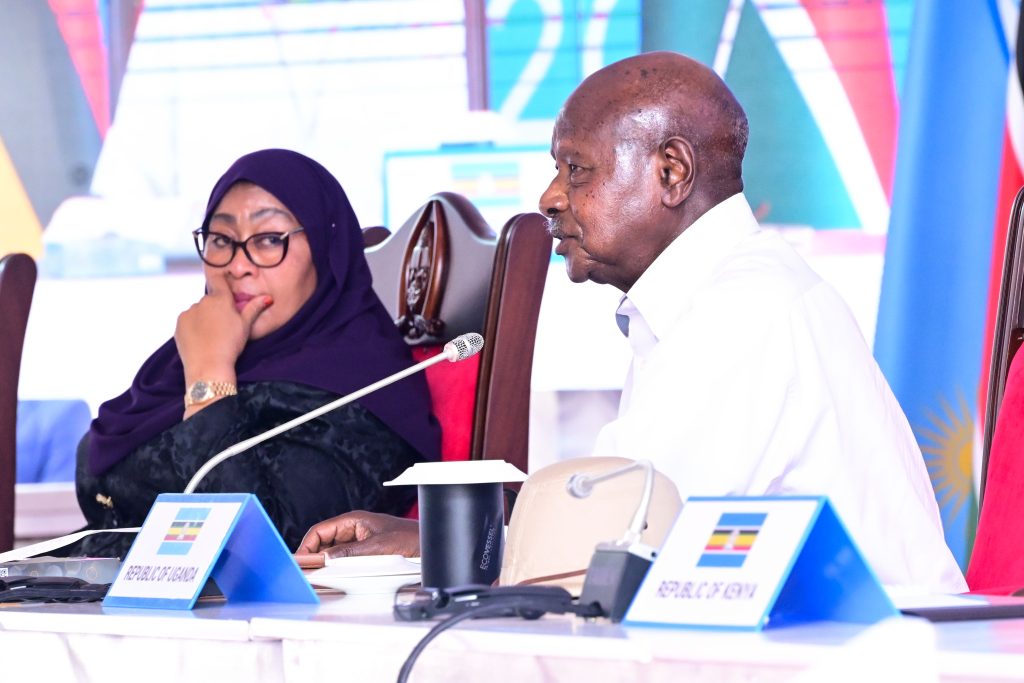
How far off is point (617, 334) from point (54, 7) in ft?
6.61

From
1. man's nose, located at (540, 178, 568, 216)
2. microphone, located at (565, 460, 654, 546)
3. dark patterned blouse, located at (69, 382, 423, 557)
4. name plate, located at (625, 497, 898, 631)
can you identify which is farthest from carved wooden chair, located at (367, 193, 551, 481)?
name plate, located at (625, 497, 898, 631)

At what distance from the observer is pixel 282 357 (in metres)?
2.29

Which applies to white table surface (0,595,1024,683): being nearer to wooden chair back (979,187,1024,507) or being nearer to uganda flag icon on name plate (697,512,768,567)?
uganda flag icon on name plate (697,512,768,567)

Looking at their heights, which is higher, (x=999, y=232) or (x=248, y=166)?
(x=248, y=166)

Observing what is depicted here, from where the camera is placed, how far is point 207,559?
1.12m

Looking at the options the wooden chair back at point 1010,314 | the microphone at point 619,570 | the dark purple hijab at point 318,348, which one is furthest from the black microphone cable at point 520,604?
the dark purple hijab at point 318,348

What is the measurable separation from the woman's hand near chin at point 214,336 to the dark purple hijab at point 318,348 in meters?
0.05

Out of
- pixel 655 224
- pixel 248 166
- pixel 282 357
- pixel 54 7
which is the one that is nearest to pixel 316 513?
pixel 282 357

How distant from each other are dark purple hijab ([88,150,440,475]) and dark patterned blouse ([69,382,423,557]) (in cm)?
3

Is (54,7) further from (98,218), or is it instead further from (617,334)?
(617,334)

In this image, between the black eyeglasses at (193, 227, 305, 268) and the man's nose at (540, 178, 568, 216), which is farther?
the black eyeglasses at (193, 227, 305, 268)

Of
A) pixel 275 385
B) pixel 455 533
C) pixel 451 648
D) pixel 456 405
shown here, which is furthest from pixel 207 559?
pixel 456 405

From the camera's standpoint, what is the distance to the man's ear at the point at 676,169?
156 centimetres

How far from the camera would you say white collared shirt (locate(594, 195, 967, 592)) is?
50.8 inches
